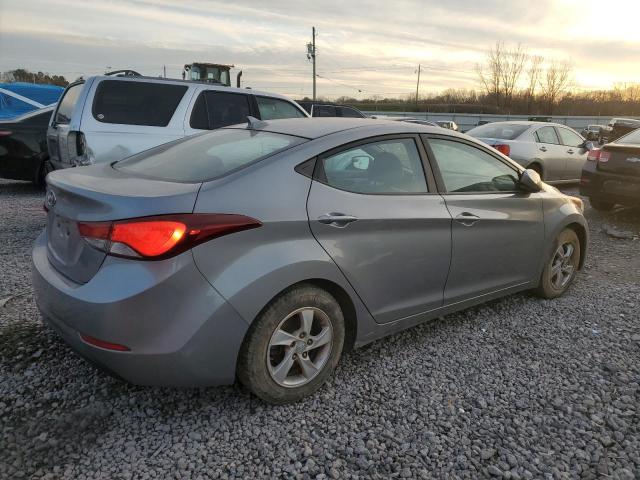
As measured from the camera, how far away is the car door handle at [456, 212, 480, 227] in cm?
333

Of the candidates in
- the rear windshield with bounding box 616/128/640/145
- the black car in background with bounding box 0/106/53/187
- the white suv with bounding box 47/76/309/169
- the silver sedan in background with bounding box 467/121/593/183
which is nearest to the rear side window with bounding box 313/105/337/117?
the silver sedan in background with bounding box 467/121/593/183

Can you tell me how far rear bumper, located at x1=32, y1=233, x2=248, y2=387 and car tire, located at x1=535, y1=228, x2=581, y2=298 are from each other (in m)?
2.91

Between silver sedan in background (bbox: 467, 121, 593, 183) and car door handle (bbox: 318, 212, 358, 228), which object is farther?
silver sedan in background (bbox: 467, 121, 593, 183)

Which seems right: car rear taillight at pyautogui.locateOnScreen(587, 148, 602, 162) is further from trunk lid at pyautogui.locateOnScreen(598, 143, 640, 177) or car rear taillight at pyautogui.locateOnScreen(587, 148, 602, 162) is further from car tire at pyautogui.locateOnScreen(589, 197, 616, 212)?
car tire at pyautogui.locateOnScreen(589, 197, 616, 212)

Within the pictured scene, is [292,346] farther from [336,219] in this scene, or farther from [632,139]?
[632,139]

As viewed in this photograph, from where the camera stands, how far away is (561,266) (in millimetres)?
4414

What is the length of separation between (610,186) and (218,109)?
564 centimetres

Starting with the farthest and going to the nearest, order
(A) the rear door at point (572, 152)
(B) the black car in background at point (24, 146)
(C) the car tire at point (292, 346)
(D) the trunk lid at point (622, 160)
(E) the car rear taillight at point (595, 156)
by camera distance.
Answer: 1. (A) the rear door at point (572, 152)
2. (B) the black car in background at point (24, 146)
3. (E) the car rear taillight at point (595, 156)
4. (D) the trunk lid at point (622, 160)
5. (C) the car tire at point (292, 346)

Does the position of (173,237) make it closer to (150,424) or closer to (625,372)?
(150,424)

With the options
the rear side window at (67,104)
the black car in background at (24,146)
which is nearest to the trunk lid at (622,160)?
the rear side window at (67,104)

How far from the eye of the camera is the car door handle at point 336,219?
2638 mm

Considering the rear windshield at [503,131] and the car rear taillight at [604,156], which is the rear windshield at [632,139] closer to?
the car rear taillight at [604,156]

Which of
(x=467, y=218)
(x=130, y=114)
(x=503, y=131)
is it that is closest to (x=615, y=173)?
(x=503, y=131)

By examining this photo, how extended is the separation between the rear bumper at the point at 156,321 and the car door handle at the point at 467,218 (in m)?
1.66
